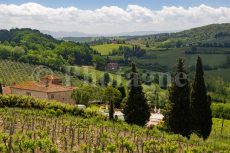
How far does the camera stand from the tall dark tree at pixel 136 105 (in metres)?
42.9

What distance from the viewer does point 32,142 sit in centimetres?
1933

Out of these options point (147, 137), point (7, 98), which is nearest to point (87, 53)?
point (7, 98)

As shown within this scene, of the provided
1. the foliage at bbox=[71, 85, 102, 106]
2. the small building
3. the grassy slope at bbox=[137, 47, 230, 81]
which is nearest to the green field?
the grassy slope at bbox=[137, 47, 230, 81]

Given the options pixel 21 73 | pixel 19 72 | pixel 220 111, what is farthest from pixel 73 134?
pixel 19 72

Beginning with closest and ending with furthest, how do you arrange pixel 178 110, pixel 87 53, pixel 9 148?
pixel 9 148 → pixel 178 110 → pixel 87 53

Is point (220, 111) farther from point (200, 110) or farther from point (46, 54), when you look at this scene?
point (46, 54)

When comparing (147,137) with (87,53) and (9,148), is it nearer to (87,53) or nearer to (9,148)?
(9,148)

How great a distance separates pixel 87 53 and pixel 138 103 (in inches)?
5753

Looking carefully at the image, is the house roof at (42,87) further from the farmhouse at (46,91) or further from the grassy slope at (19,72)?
the grassy slope at (19,72)

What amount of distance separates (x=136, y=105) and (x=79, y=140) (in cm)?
1714

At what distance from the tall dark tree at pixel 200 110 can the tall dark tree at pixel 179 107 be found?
7.99 ft

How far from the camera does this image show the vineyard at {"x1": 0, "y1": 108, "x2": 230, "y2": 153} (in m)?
20.0

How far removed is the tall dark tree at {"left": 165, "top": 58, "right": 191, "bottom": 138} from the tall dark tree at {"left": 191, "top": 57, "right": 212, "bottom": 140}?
244cm

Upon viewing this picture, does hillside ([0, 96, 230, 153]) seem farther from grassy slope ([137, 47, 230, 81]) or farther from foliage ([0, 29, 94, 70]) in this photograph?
grassy slope ([137, 47, 230, 81])
